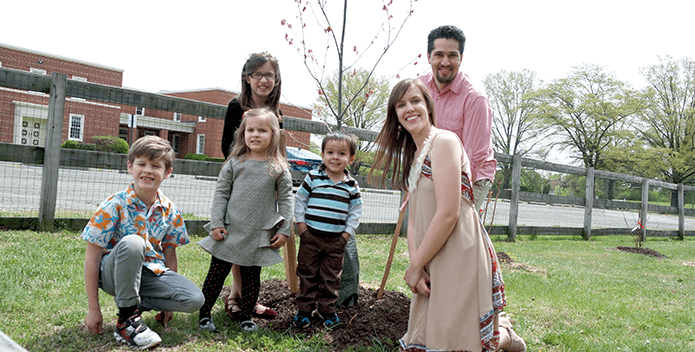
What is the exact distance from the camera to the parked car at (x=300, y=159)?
23.5 ft

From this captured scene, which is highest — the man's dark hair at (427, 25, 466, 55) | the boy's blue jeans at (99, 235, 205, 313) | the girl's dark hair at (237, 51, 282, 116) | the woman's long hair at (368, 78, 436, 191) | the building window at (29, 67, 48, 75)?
the building window at (29, 67, 48, 75)

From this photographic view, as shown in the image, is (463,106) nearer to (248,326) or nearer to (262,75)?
(262,75)

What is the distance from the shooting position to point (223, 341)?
→ 2.52m

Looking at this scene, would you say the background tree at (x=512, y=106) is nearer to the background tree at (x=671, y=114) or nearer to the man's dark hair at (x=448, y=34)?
the background tree at (x=671, y=114)

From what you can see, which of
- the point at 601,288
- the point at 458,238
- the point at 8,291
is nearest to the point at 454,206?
the point at 458,238

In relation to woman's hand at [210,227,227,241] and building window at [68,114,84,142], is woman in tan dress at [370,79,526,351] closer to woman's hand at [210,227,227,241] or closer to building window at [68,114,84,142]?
woman's hand at [210,227,227,241]

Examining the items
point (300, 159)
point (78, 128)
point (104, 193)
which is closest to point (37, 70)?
point (78, 128)

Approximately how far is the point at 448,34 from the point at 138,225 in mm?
2081

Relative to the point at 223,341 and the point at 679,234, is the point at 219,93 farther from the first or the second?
the point at 223,341

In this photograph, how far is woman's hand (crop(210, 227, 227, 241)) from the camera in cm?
265

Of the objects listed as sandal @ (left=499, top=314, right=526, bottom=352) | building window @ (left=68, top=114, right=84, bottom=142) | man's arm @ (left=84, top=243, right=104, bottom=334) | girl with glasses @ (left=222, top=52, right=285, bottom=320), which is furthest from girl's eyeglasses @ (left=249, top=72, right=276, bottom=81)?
building window @ (left=68, top=114, right=84, bottom=142)

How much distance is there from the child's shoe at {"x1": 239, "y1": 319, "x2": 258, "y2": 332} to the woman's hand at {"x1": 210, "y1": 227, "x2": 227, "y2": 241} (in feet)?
1.73

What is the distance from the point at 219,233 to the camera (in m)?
2.65

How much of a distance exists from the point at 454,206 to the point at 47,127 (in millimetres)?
4332
